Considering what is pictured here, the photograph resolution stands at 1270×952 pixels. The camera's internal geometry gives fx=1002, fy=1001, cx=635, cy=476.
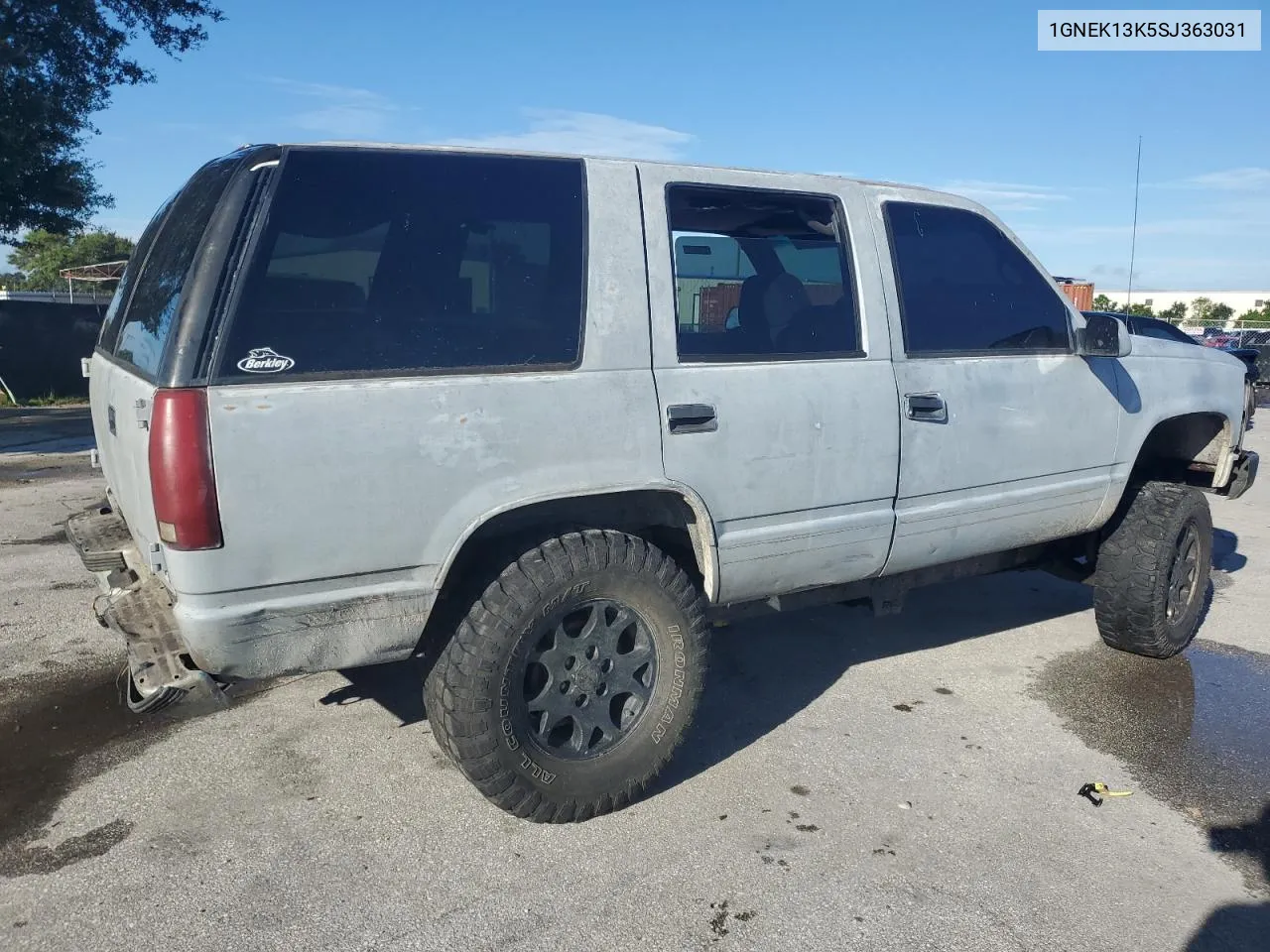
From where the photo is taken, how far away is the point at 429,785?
342 centimetres

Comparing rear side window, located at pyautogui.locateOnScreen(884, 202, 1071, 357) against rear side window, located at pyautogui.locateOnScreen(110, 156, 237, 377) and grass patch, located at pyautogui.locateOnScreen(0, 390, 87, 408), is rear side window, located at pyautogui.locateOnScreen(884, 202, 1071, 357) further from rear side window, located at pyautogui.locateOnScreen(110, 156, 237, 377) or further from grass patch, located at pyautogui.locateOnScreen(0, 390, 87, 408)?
grass patch, located at pyautogui.locateOnScreen(0, 390, 87, 408)

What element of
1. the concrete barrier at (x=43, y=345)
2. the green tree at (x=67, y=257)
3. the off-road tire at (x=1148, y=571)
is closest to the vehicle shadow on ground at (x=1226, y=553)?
the off-road tire at (x=1148, y=571)

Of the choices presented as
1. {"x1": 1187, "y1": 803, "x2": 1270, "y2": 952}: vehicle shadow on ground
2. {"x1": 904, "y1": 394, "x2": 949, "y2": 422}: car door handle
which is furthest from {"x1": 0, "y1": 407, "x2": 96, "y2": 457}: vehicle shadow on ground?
{"x1": 1187, "y1": 803, "x2": 1270, "y2": 952}: vehicle shadow on ground

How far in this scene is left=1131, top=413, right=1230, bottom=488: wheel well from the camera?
198 inches

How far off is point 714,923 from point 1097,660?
2962mm

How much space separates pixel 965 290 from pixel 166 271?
2.93 meters

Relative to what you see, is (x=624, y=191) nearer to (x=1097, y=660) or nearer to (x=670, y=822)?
(x=670, y=822)

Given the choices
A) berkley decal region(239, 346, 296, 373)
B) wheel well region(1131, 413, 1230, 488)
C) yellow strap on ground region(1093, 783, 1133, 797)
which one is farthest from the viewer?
wheel well region(1131, 413, 1230, 488)

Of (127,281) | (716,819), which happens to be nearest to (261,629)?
(716,819)

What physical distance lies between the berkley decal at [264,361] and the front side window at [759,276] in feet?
4.05

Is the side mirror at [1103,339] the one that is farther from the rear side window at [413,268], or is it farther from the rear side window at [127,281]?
the rear side window at [127,281]

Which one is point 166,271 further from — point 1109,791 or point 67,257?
point 67,257

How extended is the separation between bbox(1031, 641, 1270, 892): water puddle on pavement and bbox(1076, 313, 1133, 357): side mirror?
150 centimetres

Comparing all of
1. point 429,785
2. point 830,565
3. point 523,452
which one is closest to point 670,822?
point 429,785
